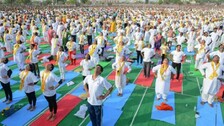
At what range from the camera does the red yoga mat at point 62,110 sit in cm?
689

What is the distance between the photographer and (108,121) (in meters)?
7.02

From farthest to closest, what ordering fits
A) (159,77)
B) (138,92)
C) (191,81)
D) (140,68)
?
(140,68) → (191,81) → (138,92) → (159,77)

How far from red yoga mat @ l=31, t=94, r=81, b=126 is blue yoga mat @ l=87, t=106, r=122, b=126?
3.59 feet

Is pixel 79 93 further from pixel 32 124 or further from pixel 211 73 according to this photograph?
pixel 211 73

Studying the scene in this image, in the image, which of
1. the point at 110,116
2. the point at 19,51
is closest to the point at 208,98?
the point at 110,116

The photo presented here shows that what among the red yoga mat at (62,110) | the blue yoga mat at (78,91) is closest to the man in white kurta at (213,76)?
the red yoga mat at (62,110)

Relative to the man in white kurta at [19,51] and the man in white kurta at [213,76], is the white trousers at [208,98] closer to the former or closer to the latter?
the man in white kurta at [213,76]

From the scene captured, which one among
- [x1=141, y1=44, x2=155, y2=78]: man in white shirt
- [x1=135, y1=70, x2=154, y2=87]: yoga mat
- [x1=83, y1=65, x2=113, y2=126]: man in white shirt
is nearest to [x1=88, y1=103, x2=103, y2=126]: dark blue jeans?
[x1=83, y1=65, x2=113, y2=126]: man in white shirt

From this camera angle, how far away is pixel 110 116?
7289 mm

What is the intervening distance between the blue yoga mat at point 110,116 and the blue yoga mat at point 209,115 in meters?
2.60

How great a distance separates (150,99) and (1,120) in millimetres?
5359

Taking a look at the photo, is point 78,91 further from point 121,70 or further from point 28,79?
point 28,79

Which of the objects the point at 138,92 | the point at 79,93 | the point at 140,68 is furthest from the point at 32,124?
the point at 140,68

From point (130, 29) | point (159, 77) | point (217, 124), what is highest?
point (130, 29)
